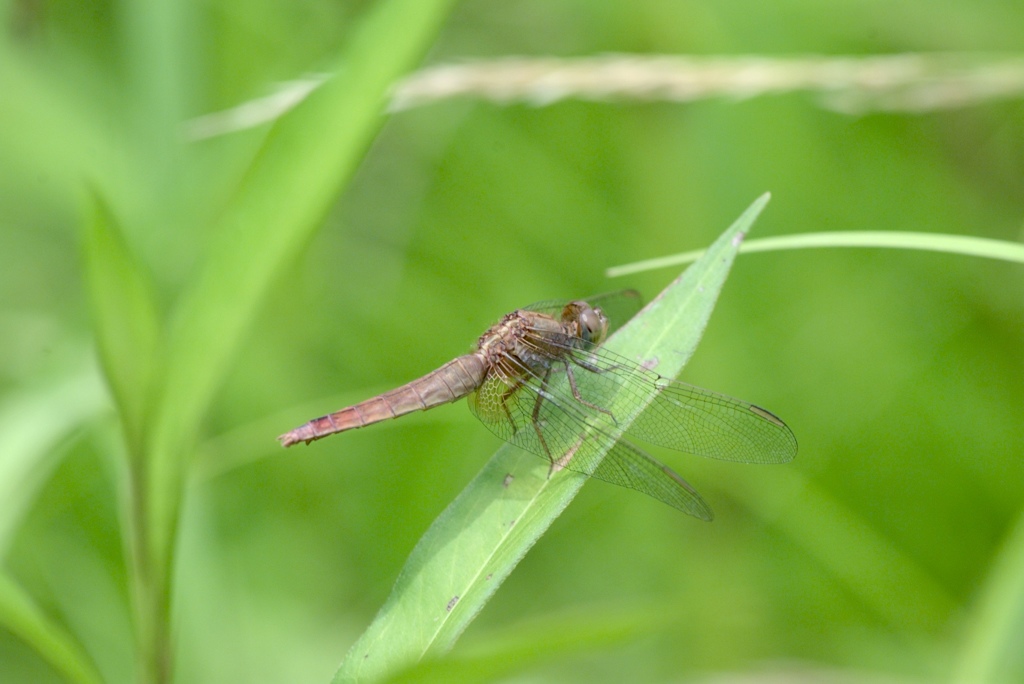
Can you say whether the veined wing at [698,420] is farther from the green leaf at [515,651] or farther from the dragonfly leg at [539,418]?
the green leaf at [515,651]

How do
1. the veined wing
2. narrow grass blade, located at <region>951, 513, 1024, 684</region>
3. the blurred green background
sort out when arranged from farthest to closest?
the blurred green background → the veined wing → narrow grass blade, located at <region>951, 513, 1024, 684</region>

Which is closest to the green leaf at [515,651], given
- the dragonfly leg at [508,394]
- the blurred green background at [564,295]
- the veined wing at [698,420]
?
Result: the veined wing at [698,420]

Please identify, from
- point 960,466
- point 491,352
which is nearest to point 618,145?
point 491,352

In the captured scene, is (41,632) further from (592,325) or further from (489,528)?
(592,325)

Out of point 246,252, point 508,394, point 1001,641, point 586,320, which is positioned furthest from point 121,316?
point 1001,641

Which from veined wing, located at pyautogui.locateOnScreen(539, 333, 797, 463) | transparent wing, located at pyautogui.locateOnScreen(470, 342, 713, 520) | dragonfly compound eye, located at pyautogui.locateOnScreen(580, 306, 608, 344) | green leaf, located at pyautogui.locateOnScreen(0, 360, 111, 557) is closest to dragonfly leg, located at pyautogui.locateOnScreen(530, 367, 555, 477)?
transparent wing, located at pyautogui.locateOnScreen(470, 342, 713, 520)

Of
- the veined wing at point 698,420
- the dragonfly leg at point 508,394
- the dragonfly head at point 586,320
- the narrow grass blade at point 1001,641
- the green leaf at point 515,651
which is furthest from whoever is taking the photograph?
the dragonfly head at point 586,320

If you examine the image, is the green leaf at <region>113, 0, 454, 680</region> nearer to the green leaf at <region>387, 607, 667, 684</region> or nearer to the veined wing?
the green leaf at <region>387, 607, 667, 684</region>
